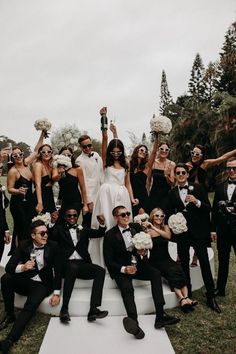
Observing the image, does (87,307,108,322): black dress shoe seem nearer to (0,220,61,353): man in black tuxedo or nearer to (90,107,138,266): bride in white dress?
(0,220,61,353): man in black tuxedo

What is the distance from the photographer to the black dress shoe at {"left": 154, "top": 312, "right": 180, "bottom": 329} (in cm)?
519

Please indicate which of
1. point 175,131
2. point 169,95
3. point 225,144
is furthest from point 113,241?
point 169,95

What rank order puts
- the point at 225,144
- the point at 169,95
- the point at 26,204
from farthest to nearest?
the point at 169,95, the point at 225,144, the point at 26,204

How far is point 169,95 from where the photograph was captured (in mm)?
66062

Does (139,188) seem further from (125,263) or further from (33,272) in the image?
(33,272)

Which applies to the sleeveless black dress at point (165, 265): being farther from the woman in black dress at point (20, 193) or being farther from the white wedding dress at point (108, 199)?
the woman in black dress at point (20, 193)

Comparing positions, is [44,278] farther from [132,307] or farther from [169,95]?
[169,95]

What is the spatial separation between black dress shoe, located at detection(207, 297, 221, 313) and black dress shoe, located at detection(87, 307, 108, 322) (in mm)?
1818

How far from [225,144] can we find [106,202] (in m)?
17.2

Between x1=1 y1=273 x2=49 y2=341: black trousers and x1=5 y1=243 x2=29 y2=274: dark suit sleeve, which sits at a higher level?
x1=5 y1=243 x2=29 y2=274: dark suit sleeve

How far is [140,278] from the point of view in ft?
19.6


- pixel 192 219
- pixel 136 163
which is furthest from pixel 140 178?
pixel 192 219

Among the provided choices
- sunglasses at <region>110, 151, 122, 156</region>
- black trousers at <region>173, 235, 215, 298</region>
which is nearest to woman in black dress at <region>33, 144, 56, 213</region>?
sunglasses at <region>110, 151, 122, 156</region>

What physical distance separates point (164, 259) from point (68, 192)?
84.1 inches
